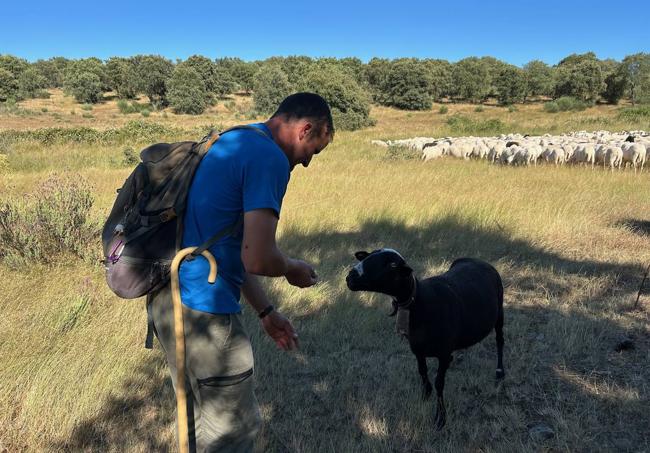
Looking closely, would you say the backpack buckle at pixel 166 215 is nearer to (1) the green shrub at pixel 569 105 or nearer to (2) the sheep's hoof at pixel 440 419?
(2) the sheep's hoof at pixel 440 419

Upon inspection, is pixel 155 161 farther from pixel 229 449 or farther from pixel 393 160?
pixel 393 160

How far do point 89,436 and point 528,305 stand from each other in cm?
450

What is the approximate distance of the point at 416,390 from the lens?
3.43m

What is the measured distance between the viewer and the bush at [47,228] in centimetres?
511

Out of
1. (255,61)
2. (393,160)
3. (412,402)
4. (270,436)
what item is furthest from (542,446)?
(255,61)

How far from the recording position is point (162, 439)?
288 centimetres

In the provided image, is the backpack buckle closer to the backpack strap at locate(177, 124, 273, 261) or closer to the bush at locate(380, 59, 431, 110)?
the backpack strap at locate(177, 124, 273, 261)

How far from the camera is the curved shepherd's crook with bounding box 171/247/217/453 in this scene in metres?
1.73

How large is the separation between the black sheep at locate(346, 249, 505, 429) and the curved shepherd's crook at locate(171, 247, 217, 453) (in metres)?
1.55

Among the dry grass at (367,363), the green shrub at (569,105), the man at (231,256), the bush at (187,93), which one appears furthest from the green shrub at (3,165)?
the green shrub at (569,105)

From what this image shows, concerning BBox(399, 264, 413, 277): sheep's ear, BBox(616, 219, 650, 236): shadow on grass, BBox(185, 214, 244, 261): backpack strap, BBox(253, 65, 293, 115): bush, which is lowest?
BBox(616, 219, 650, 236): shadow on grass

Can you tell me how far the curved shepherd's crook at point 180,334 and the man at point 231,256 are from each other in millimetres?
71

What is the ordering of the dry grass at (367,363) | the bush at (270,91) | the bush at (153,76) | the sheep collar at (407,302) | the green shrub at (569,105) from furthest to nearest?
the bush at (153,76) → the green shrub at (569,105) → the bush at (270,91) → the sheep collar at (407,302) → the dry grass at (367,363)

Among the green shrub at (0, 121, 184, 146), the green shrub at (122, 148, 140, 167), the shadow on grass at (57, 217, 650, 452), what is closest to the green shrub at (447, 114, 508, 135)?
the green shrub at (0, 121, 184, 146)
